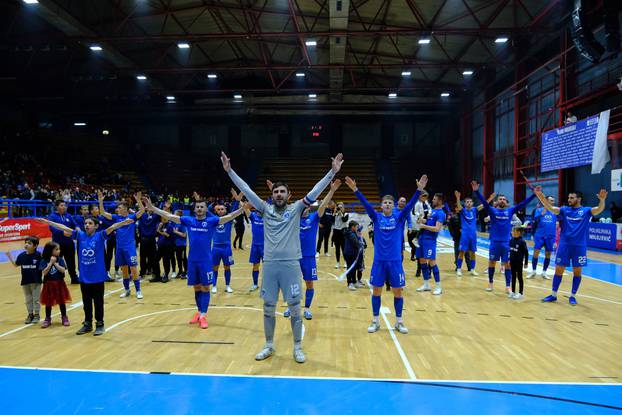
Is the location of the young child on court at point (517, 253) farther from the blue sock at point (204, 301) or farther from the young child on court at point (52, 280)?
the young child on court at point (52, 280)

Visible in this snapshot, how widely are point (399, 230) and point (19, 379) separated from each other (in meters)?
5.06

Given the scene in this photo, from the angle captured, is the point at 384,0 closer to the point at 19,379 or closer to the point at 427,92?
the point at 427,92

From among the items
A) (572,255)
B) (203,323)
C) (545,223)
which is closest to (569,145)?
(545,223)

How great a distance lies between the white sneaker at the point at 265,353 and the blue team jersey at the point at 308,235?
2.31 metres

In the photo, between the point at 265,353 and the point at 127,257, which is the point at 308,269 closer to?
the point at 265,353

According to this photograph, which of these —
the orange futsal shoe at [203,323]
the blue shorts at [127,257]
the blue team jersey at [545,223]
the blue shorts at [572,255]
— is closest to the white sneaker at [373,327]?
the orange futsal shoe at [203,323]

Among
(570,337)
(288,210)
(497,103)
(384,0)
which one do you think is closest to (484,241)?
(497,103)

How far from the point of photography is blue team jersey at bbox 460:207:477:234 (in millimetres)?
10367

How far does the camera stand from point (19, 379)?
4.40 meters

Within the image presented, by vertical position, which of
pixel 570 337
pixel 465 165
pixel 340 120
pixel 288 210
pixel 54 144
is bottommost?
pixel 570 337

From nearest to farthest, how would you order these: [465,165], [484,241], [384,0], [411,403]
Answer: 1. [411,403]
2. [384,0]
3. [484,241]
4. [465,165]

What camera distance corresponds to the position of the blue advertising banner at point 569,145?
14523mm

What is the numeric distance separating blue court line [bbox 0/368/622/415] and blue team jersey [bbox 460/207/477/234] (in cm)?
629

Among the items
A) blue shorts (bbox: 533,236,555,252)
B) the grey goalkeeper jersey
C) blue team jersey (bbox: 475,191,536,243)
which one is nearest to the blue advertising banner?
blue shorts (bbox: 533,236,555,252)
